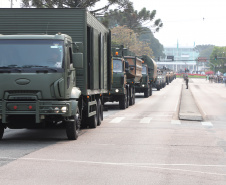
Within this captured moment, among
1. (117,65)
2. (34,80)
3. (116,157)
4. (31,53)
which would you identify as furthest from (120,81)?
(116,157)

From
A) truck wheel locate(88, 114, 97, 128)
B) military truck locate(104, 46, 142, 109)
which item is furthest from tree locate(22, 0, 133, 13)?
truck wheel locate(88, 114, 97, 128)

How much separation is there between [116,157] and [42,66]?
3387 millimetres

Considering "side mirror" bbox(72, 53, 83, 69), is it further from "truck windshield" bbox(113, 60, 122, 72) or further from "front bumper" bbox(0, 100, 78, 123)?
"truck windshield" bbox(113, 60, 122, 72)

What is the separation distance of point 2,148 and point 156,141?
3.89 metres

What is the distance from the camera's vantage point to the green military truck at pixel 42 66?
1327 centimetres

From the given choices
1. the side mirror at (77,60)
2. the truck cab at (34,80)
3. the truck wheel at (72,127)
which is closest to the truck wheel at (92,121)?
the truck wheel at (72,127)

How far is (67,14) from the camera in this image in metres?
15.0

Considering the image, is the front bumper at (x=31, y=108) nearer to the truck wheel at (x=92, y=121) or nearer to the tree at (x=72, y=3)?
the truck wheel at (x=92, y=121)

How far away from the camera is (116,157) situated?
438 inches

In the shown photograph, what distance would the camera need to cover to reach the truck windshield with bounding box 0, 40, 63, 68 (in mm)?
13445

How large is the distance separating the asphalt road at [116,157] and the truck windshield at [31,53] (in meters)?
1.88

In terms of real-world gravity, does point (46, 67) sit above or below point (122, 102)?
above

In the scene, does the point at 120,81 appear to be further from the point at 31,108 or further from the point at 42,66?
the point at 31,108

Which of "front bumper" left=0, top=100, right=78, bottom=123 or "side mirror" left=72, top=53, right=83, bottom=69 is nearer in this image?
"front bumper" left=0, top=100, right=78, bottom=123
